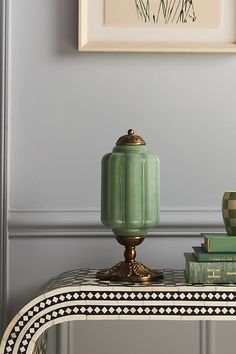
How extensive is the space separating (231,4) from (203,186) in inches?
12.7

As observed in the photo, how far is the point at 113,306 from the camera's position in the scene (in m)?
1.07

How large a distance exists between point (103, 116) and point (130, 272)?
32 centimetres

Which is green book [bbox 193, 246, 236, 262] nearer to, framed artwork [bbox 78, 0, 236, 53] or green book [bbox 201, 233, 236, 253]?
green book [bbox 201, 233, 236, 253]

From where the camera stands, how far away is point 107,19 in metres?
1.32

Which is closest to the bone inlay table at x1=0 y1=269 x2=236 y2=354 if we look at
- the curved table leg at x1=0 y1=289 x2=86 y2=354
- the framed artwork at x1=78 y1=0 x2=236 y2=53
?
A: the curved table leg at x1=0 y1=289 x2=86 y2=354

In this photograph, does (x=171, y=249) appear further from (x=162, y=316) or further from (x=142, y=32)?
(x=142, y=32)

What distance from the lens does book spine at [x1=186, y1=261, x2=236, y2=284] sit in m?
1.09

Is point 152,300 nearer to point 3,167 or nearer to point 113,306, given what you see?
point 113,306

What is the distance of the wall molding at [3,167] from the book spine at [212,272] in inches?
14.7

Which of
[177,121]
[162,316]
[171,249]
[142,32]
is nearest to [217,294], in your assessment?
[162,316]

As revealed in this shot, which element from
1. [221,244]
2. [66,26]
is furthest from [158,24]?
[221,244]

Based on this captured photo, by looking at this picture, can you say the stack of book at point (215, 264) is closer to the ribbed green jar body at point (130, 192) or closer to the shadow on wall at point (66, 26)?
the ribbed green jar body at point (130, 192)

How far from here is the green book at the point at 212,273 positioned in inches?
43.0

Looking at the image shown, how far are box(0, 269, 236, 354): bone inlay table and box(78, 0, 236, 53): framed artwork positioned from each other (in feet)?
1.51
